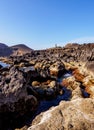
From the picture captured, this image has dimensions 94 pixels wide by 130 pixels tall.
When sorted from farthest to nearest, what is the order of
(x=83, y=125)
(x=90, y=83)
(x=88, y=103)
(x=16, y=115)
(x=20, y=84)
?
(x=90, y=83) < (x=20, y=84) < (x=16, y=115) < (x=88, y=103) < (x=83, y=125)

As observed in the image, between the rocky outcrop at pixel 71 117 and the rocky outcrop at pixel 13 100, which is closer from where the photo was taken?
the rocky outcrop at pixel 71 117

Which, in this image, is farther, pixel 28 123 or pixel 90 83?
pixel 90 83

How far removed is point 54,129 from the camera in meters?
12.6

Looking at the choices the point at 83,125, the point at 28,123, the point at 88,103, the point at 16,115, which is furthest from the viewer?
the point at 16,115

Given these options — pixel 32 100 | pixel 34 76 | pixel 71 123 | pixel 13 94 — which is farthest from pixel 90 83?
pixel 71 123

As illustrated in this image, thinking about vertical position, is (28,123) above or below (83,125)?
below

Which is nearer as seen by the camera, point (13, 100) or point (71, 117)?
point (71, 117)

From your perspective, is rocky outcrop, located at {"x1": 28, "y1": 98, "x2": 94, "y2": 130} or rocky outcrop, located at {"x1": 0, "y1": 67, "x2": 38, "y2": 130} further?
rocky outcrop, located at {"x1": 0, "y1": 67, "x2": 38, "y2": 130}

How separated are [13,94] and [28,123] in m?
3.39

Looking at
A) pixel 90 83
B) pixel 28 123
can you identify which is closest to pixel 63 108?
pixel 28 123

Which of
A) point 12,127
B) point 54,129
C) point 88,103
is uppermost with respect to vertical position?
point 88,103

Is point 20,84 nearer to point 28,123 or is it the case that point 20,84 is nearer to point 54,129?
point 28,123

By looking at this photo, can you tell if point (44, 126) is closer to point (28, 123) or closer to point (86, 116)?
point (86, 116)

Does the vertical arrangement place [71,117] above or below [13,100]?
below
